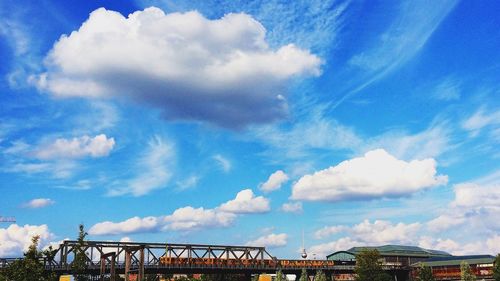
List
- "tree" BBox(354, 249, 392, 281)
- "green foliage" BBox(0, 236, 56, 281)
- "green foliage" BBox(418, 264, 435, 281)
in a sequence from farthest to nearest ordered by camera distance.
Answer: "green foliage" BBox(418, 264, 435, 281)
"tree" BBox(354, 249, 392, 281)
"green foliage" BBox(0, 236, 56, 281)

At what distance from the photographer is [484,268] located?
6068 inches

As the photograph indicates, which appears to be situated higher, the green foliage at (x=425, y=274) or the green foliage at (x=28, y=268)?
the green foliage at (x=28, y=268)

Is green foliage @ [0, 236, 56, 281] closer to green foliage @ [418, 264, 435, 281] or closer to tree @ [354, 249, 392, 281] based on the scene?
tree @ [354, 249, 392, 281]

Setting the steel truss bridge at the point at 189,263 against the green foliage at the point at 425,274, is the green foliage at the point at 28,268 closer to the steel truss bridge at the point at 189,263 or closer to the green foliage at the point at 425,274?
the steel truss bridge at the point at 189,263

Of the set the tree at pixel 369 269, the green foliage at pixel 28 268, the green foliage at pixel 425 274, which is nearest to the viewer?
the green foliage at pixel 28 268

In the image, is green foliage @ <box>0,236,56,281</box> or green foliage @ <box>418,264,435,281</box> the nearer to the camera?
green foliage @ <box>0,236,56,281</box>

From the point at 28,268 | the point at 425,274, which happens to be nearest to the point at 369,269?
the point at 425,274

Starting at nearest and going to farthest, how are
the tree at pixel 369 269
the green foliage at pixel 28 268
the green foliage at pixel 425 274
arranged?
the green foliage at pixel 28 268
the tree at pixel 369 269
the green foliage at pixel 425 274

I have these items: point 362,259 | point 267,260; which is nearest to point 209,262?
point 267,260

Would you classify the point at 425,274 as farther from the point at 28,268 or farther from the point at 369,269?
the point at 28,268

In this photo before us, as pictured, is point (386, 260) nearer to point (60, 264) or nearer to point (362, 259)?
point (362, 259)

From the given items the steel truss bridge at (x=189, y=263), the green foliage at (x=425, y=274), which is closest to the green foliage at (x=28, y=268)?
the steel truss bridge at (x=189, y=263)

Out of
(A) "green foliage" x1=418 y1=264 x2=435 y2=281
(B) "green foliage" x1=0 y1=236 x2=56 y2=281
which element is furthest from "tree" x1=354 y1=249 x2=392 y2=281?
(B) "green foliage" x1=0 y1=236 x2=56 y2=281

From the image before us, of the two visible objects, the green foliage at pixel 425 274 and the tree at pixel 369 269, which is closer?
the tree at pixel 369 269
